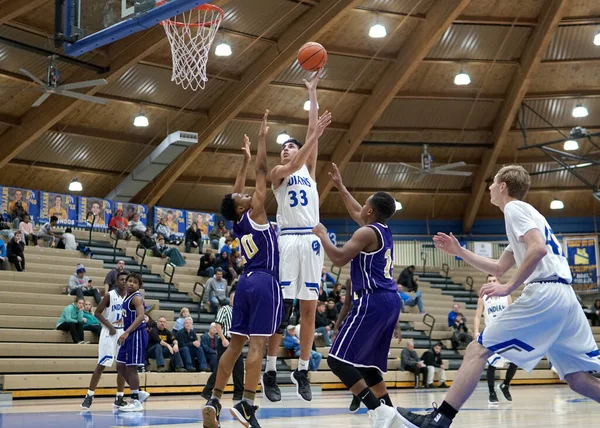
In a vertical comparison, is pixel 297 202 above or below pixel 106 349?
above

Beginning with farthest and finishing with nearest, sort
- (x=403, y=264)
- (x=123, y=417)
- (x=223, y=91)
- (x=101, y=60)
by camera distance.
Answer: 1. (x=403, y=264)
2. (x=223, y=91)
3. (x=101, y=60)
4. (x=123, y=417)

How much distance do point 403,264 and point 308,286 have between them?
2896 cm

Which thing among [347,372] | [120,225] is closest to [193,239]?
[120,225]

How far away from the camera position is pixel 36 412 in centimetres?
1152

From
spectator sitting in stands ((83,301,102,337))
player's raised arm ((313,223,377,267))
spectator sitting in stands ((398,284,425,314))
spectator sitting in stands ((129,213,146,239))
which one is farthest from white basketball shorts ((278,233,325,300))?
spectator sitting in stands ((398,284,425,314))

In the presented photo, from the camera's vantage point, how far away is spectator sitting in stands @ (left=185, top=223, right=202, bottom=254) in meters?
26.6

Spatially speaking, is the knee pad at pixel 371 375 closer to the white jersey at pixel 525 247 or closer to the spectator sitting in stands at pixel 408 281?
the white jersey at pixel 525 247

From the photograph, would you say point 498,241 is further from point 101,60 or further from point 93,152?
point 101,60

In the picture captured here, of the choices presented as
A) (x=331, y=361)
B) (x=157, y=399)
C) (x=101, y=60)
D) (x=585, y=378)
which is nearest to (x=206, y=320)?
(x=157, y=399)

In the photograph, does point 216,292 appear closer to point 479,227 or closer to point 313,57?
point 313,57

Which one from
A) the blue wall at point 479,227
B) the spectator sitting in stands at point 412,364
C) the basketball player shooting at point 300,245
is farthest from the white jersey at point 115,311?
the blue wall at point 479,227

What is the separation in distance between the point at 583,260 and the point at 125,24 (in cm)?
2976

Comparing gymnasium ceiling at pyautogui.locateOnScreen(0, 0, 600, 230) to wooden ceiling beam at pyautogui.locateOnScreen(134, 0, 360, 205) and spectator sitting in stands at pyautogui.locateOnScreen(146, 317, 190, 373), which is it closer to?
wooden ceiling beam at pyautogui.locateOnScreen(134, 0, 360, 205)

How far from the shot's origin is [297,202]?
A: 341 inches
